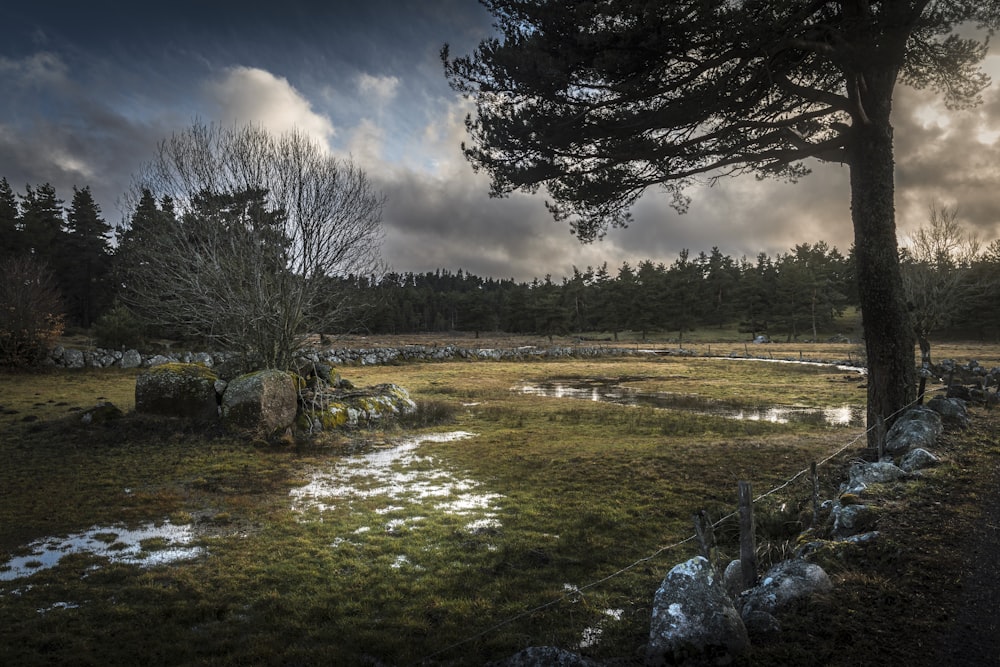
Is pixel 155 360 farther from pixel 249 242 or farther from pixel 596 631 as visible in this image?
pixel 596 631

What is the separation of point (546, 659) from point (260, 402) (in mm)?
12452

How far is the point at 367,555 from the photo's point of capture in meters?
6.26

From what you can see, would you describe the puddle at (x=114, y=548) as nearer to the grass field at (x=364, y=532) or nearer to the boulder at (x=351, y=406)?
the grass field at (x=364, y=532)

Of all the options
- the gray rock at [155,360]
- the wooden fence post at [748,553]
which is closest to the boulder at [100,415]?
the wooden fence post at [748,553]

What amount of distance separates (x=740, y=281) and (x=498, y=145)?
3422 inches

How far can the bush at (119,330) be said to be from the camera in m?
31.2

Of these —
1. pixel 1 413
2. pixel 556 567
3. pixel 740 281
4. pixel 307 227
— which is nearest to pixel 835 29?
pixel 556 567

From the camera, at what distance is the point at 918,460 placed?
24.0ft

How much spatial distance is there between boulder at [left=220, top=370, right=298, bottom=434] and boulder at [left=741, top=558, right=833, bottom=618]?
40.6 ft

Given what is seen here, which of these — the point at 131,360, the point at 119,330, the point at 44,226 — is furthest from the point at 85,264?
the point at 131,360

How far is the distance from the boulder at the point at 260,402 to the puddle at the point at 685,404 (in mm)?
12193

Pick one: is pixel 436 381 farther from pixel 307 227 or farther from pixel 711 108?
pixel 711 108

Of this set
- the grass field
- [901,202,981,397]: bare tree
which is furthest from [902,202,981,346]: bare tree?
the grass field

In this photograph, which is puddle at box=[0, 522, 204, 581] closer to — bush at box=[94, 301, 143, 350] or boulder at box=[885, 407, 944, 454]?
boulder at box=[885, 407, 944, 454]
